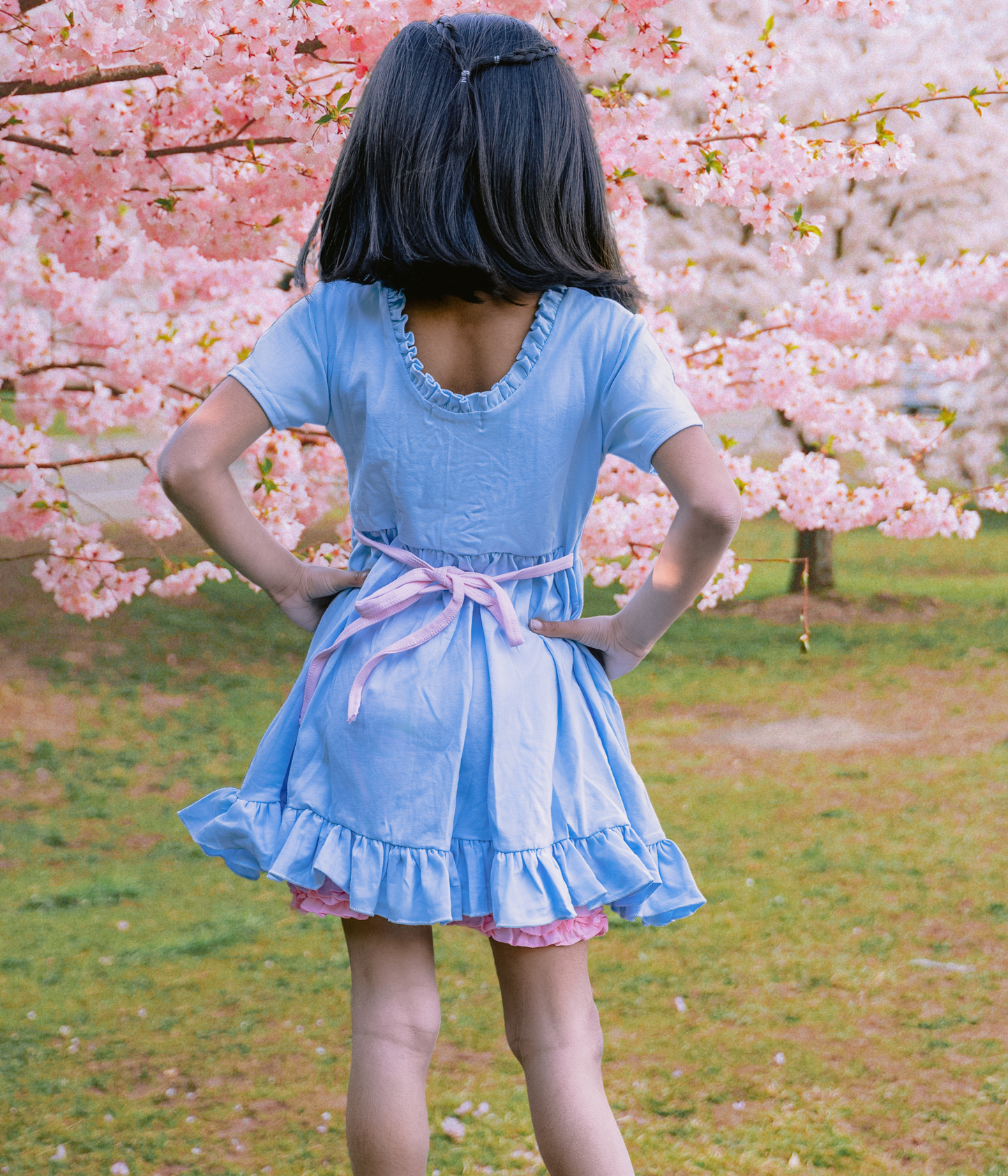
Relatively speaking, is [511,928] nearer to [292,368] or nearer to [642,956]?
[292,368]

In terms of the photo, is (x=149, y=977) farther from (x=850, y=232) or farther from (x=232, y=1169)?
(x=850, y=232)

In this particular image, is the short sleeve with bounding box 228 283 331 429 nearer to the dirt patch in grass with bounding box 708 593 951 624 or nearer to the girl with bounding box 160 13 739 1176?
the girl with bounding box 160 13 739 1176

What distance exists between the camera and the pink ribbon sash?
1534mm

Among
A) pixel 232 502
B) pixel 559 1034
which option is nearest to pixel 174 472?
pixel 232 502

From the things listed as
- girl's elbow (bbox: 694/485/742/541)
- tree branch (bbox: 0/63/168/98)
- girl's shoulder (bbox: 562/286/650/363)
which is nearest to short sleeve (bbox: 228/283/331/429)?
girl's shoulder (bbox: 562/286/650/363)

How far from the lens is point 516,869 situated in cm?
147

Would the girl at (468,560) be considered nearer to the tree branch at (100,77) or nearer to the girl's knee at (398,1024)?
the girl's knee at (398,1024)

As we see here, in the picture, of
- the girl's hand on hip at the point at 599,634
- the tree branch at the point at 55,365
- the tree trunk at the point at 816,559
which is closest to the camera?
the girl's hand on hip at the point at 599,634

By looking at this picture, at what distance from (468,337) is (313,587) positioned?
0.43 m

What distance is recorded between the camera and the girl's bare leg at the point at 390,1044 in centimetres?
150

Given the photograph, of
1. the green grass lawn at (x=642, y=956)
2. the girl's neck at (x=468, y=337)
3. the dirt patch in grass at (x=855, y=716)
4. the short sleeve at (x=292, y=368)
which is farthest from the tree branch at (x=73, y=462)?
the dirt patch in grass at (x=855, y=716)

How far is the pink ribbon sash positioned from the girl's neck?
0.77ft

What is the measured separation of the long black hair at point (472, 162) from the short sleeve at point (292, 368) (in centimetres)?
11

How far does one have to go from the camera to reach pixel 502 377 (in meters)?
1.53
